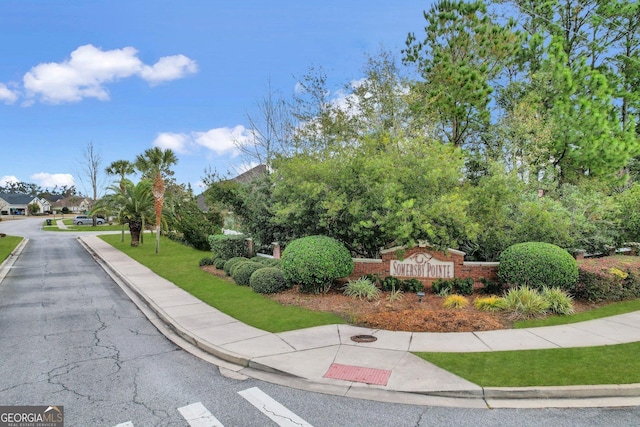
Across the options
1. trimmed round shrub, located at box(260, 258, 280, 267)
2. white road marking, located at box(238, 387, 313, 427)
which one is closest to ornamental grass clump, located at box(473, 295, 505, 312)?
white road marking, located at box(238, 387, 313, 427)

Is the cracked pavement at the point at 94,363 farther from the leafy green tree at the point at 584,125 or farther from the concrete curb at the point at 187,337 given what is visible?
the leafy green tree at the point at 584,125

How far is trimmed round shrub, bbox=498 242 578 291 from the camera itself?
9930 millimetres

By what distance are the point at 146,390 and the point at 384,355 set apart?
146 inches

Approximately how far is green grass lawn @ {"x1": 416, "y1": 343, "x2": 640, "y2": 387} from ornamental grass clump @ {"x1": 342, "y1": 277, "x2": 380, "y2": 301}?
12.9 feet

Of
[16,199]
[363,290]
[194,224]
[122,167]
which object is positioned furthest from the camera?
[16,199]

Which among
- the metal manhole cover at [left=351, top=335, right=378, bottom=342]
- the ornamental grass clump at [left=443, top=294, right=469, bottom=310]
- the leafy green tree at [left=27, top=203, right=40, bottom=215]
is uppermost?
the leafy green tree at [left=27, top=203, right=40, bottom=215]

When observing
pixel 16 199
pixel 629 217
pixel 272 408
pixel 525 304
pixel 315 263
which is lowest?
pixel 272 408

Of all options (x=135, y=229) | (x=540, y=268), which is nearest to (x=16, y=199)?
(x=135, y=229)

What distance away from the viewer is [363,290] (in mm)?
10789

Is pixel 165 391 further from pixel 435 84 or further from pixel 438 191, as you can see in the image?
pixel 435 84

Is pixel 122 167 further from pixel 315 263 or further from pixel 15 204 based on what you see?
pixel 15 204

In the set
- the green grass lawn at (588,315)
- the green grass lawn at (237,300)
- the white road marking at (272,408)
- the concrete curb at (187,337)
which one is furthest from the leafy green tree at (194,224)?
the white road marking at (272,408)

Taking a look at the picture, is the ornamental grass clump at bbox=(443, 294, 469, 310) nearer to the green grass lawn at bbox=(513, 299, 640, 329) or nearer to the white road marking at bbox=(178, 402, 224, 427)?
the green grass lawn at bbox=(513, 299, 640, 329)

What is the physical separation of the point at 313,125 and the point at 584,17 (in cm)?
1758
